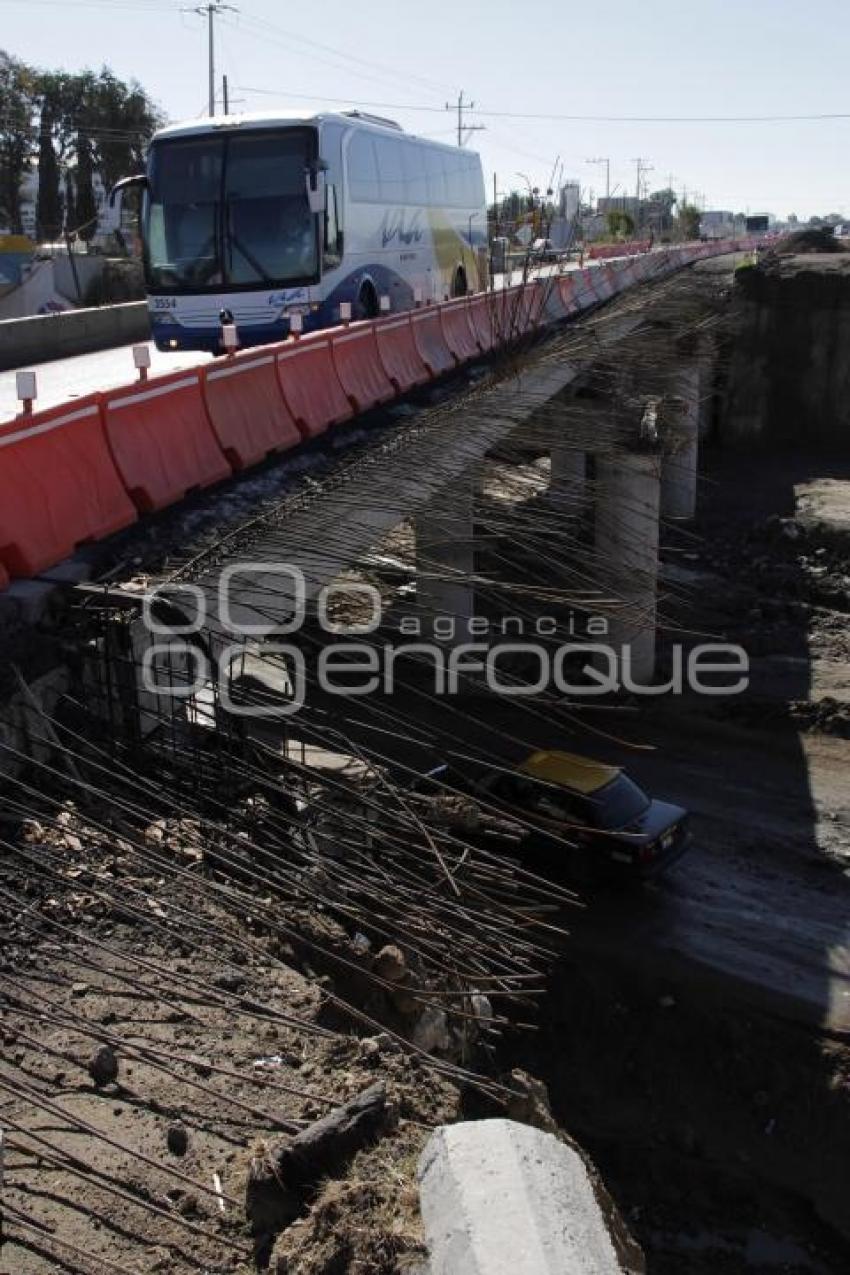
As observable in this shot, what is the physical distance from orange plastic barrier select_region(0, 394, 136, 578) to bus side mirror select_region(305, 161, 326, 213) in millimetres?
9824

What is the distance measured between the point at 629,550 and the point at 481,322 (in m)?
8.88

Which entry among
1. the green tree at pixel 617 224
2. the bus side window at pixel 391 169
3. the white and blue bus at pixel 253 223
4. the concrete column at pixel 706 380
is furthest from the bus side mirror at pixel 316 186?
the green tree at pixel 617 224

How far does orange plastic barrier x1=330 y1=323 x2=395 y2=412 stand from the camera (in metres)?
15.4

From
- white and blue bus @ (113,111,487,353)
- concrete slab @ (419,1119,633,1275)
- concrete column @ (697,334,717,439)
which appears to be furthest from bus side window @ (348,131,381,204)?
concrete slab @ (419,1119,633,1275)

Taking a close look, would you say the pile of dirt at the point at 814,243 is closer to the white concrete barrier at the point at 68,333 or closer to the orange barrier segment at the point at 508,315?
the white concrete barrier at the point at 68,333

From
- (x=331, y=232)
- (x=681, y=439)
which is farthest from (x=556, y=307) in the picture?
(x=681, y=439)

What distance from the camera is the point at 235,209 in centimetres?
1895

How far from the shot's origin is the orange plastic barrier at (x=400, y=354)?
17.2 m

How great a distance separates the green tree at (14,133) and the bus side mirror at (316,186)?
43296 mm

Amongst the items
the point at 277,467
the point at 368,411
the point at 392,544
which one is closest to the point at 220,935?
the point at 392,544

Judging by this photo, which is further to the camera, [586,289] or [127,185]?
[586,289]

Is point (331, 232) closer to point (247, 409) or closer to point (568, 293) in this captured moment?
point (247, 409)

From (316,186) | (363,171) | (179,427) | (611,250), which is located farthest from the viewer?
(611,250)

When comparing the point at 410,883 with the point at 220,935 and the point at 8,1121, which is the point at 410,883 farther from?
the point at 8,1121
